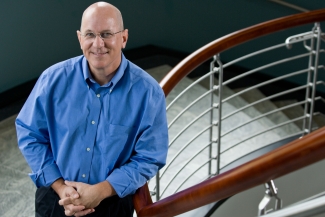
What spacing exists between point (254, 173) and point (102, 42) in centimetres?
66

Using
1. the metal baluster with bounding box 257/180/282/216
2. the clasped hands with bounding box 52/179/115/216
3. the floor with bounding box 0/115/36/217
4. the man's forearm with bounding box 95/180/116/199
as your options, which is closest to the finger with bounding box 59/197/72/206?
the clasped hands with bounding box 52/179/115/216

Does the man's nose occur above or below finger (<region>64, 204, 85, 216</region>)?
above

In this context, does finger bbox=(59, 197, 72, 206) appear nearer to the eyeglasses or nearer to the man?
the man

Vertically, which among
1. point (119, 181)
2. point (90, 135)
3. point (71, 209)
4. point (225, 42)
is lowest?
point (71, 209)

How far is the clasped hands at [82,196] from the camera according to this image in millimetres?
1747

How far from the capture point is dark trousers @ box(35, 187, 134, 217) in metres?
1.88

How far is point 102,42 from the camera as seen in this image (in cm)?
167

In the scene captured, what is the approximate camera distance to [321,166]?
2932 mm

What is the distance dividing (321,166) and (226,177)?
5.34ft

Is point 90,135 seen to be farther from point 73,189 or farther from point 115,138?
point 73,189

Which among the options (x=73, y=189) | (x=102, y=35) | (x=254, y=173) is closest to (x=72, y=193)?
(x=73, y=189)

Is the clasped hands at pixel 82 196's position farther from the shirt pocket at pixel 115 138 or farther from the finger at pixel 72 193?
the shirt pocket at pixel 115 138

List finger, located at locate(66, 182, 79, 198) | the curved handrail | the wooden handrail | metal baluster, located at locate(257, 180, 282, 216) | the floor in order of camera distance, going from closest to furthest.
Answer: the curved handrail, metal baluster, located at locate(257, 180, 282, 216), finger, located at locate(66, 182, 79, 198), the wooden handrail, the floor

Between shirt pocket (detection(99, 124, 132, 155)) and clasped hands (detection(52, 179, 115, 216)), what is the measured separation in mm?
118
